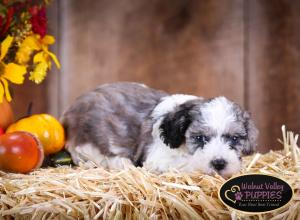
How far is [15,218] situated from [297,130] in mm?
1324

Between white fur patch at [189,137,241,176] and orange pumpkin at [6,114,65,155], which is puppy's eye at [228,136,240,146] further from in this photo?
orange pumpkin at [6,114,65,155]

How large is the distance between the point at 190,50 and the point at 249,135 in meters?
0.59

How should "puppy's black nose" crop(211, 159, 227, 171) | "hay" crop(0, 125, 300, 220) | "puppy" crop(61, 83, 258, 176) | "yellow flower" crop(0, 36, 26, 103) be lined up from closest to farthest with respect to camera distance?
"hay" crop(0, 125, 300, 220), "puppy's black nose" crop(211, 159, 227, 171), "puppy" crop(61, 83, 258, 176), "yellow flower" crop(0, 36, 26, 103)

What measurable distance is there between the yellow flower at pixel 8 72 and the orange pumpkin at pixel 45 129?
159 mm

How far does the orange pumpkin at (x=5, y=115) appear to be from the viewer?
2303 millimetres

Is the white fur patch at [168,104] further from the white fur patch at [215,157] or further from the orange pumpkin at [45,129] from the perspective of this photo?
the orange pumpkin at [45,129]

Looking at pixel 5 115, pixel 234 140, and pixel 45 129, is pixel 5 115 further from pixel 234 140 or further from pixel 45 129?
pixel 234 140

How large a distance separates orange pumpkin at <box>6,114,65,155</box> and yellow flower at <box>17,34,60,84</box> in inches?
6.7

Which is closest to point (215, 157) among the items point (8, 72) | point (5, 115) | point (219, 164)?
point (219, 164)

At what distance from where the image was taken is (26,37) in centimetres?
225

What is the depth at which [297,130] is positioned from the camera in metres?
2.33

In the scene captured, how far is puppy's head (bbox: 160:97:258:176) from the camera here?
1804 mm

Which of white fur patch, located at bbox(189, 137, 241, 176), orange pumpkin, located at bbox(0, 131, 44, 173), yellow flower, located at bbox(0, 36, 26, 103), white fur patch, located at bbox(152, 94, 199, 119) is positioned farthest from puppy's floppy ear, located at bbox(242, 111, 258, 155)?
yellow flower, located at bbox(0, 36, 26, 103)

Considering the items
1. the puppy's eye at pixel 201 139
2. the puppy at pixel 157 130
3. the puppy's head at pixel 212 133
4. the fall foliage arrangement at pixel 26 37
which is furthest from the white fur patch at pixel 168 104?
the fall foliage arrangement at pixel 26 37
